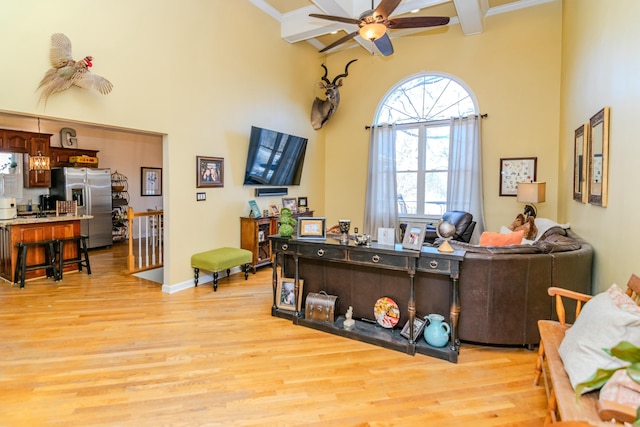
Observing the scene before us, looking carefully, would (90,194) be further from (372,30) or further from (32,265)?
(372,30)

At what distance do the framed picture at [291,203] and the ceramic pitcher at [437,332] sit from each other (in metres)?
3.99

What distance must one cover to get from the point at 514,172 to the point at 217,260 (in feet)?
16.2

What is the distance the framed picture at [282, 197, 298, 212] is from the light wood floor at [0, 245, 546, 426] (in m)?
2.90

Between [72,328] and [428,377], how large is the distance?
334 cm

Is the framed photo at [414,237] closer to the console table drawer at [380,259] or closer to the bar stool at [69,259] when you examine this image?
the console table drawer at [380,259]

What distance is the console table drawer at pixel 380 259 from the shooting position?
9.32ft

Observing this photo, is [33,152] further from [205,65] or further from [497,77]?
[497,77]

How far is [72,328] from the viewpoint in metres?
3.31

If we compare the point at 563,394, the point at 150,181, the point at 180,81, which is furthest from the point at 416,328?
the point at 150,181

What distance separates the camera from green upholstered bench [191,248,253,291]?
4.48 m

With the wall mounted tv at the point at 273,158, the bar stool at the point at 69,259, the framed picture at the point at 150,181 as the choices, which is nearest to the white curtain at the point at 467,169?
the wall mounted tv at the point at 273,158

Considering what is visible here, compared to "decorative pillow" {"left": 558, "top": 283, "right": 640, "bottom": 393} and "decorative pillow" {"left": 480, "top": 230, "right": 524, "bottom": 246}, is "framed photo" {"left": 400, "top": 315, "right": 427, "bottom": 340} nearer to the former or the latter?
"decorative pillow" {"left": 558, "top": 283, "right": 640, "bottom": 393}

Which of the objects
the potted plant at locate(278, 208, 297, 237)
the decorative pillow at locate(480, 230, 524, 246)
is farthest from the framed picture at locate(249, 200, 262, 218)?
the decorative pillow at locate(480, 230, 524, 246)

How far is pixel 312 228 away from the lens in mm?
3461
